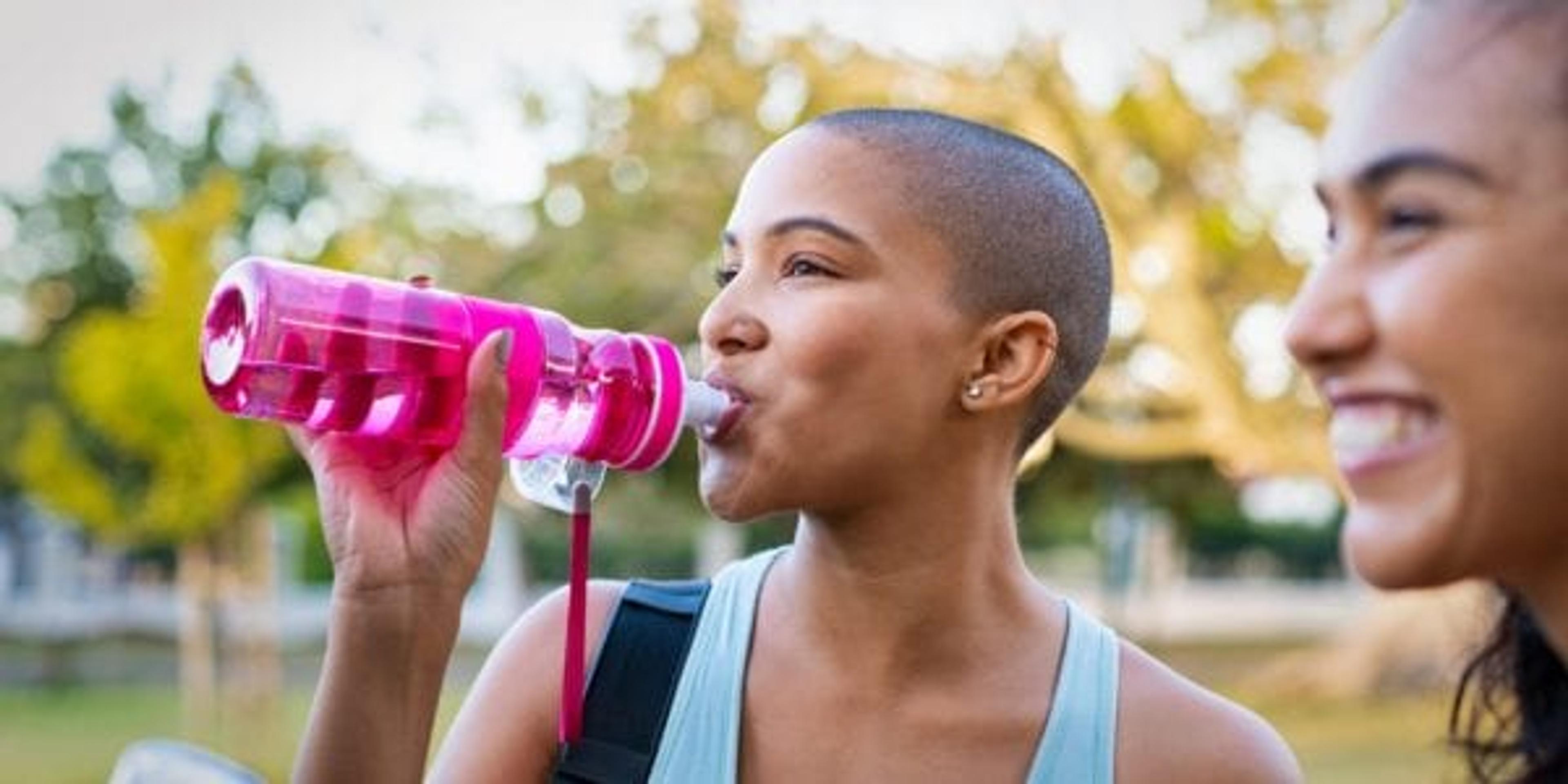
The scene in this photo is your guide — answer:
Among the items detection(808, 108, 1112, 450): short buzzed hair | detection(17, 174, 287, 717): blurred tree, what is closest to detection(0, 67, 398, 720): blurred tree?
detection(17, 174, 287, 717): blurred tree

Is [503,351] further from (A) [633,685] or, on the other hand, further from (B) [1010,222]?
(B) [1010,222]

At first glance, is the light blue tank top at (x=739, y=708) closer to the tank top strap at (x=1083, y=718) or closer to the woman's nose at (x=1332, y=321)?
the tank top strap at (x=1083, y=718)

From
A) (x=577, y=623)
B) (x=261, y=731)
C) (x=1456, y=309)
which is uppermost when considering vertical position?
(x=1456, y=309)

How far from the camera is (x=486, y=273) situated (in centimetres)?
1318

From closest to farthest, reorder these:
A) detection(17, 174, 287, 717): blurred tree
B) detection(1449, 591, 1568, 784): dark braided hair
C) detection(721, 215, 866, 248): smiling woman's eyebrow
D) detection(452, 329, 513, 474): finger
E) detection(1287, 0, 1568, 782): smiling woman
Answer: detection(1287, 0, 1568, 782): smiling woman → detection(1449, 591, 1568, 784): dark braided hair → detection(452, 329, 513, 474): finger → detection(721, 215, 866, 248): smiling woman's eyebrow → detection(17, 174, 287, 717): blurred tree

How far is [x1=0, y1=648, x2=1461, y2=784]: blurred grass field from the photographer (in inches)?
464

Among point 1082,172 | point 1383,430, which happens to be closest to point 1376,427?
point 1383,430

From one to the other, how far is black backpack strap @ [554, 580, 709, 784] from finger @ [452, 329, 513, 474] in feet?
1.11

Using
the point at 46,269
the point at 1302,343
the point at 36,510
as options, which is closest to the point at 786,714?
the point at 1302,343

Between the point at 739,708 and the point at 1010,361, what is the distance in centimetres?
42

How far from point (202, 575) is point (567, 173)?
478cm

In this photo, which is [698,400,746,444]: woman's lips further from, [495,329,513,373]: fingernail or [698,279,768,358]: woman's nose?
[495,329,513,373]: fingernail

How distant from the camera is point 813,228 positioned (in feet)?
5.72

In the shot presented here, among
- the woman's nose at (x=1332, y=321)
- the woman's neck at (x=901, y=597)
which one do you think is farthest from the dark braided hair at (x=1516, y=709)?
the woman's neck at (x=901, y=597)
